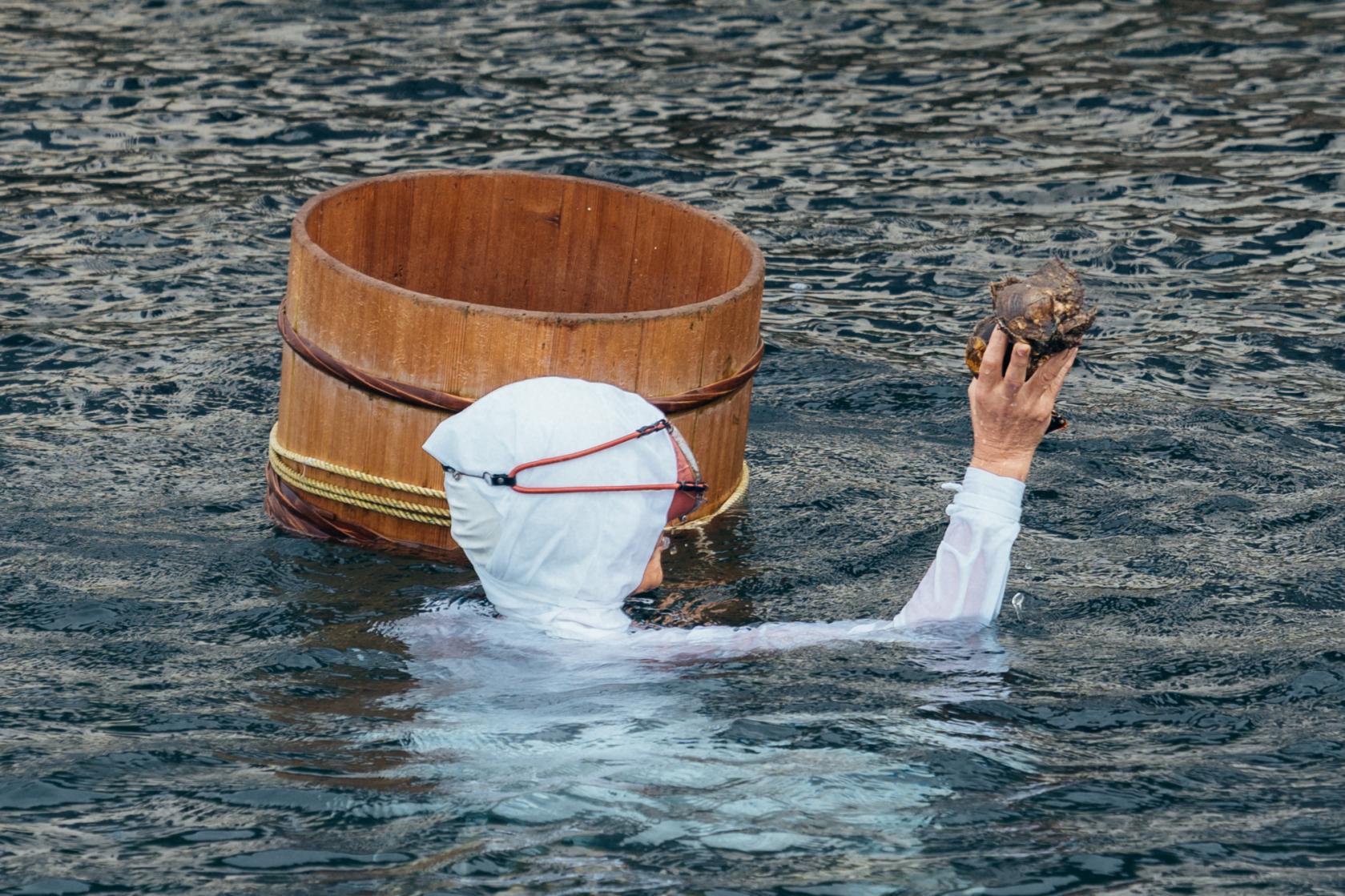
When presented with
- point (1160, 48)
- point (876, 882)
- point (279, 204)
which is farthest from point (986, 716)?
point (1160, 48)

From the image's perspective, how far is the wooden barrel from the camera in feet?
16.1

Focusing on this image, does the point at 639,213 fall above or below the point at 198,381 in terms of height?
above

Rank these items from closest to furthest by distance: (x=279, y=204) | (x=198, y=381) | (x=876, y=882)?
(x=876, y=882)
(x=198, y=381)
(x=279, y=204)

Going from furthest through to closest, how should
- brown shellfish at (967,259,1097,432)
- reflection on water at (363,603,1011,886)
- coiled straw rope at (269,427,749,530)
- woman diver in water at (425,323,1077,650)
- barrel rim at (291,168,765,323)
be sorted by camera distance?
Result: coiled straw rope at (269,427,749,530) → barrel rim at (291,168,765,323) → woman diver in water at (425,323,1077,650) → brown shellfish at (967,259,1097,432) → reflection on water at (363,603,1011,886)

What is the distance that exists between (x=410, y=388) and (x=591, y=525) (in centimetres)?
115

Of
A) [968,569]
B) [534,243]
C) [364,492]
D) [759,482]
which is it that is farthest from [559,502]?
[534,243]

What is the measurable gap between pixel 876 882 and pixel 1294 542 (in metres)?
2.72

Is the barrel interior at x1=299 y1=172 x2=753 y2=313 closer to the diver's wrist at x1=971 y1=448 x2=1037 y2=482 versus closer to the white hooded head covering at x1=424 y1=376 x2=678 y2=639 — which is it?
the white hooded head covering at x1=424 y1=376 x2=678 y2=639

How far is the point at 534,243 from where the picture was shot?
616 centimetres

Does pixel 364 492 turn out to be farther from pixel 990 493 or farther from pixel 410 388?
pixel 990 493

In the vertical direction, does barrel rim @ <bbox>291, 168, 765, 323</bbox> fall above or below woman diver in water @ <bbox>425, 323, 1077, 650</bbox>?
above

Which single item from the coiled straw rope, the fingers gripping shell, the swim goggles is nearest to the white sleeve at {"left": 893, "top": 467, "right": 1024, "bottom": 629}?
the fingers gripping shell

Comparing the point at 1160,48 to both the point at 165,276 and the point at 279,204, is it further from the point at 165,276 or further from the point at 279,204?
the point at 165,276

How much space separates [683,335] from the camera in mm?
5020
